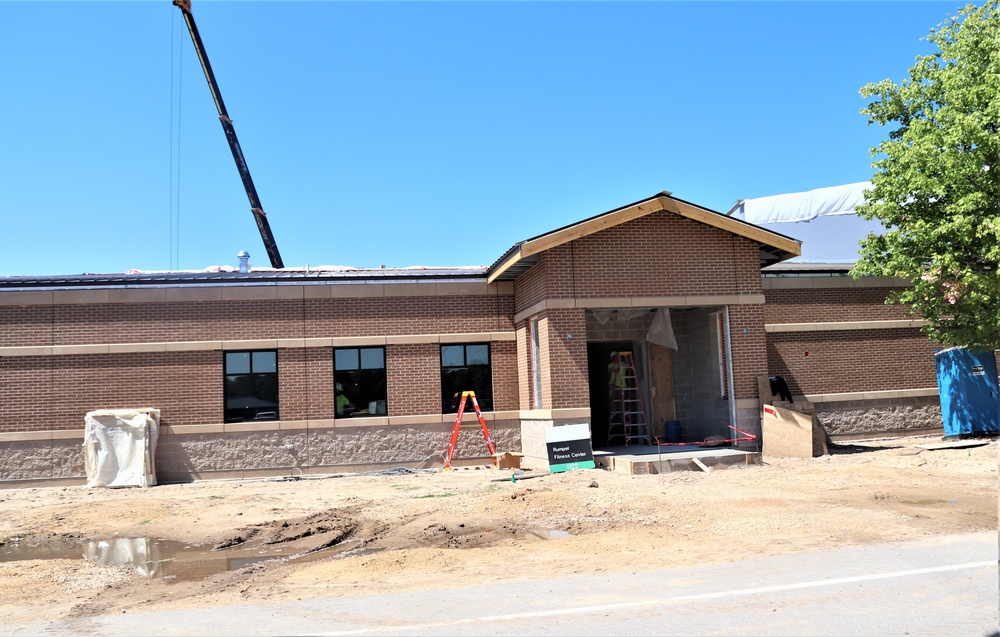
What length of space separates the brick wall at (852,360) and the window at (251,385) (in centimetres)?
1193

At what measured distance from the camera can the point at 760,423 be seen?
18.1m

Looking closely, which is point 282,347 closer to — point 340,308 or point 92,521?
point 340,308

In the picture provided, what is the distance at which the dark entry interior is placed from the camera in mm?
20984

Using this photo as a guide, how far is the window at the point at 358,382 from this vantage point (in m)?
19.3

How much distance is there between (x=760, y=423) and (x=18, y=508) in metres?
14.8

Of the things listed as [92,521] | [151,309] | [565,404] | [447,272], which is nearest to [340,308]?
[447,272]

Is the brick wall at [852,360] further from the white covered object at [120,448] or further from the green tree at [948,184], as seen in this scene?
the white covered object at [120,448]

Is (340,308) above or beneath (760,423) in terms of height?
above

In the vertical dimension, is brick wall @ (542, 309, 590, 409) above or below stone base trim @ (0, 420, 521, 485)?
above

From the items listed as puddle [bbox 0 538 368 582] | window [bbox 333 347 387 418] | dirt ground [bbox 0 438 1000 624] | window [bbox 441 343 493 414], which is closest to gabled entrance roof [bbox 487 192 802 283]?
window [bbox 441 343 493 414]

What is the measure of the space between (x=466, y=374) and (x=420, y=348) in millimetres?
1289

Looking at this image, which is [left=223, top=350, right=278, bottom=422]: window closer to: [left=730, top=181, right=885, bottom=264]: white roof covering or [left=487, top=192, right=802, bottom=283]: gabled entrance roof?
[left=487, top=192, right=802, bottom=283]: gabled entrance roof

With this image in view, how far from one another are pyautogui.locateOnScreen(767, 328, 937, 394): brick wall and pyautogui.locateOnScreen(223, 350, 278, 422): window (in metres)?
11.9

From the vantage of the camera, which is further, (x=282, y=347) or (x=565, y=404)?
(x=282, y=347)
